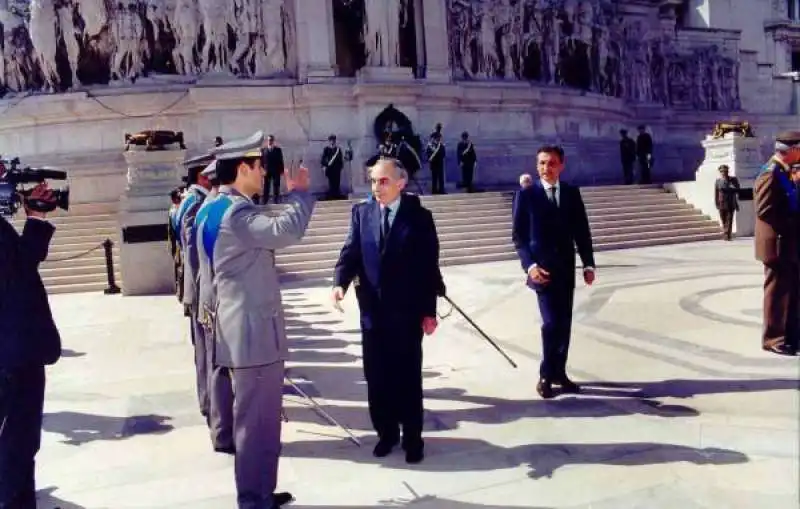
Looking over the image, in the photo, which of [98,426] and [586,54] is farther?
[586,54]

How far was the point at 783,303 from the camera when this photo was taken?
6484 millimetres

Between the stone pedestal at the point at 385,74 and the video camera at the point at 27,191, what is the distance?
51.6 ft

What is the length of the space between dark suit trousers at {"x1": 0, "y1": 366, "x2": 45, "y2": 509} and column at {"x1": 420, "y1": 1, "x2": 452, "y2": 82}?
1975 cm

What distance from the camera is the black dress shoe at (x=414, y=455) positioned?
169 inches

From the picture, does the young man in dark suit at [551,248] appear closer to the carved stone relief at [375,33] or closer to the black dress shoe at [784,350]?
the black dress shoe at [784,350]

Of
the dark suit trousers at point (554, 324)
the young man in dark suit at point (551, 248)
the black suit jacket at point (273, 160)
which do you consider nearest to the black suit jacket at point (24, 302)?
the young man in dark suit at point (551, 248)

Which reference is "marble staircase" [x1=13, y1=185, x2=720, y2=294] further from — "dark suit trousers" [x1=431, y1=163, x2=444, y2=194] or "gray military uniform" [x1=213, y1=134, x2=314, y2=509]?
"gray military uniform" [x1=213, y1=134, x2=314, y2=509]

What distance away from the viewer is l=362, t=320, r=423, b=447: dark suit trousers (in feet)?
14.2

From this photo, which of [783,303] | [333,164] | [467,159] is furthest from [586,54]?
[783,303]

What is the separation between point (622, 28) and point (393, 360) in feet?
95.5

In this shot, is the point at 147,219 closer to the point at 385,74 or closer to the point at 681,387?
the point at 681,387

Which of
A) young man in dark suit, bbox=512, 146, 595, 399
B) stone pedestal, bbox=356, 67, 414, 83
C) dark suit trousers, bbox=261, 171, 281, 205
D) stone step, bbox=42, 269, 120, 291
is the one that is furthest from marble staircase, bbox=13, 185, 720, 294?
young man in dark suit, bbox=512, 146, 595, 399

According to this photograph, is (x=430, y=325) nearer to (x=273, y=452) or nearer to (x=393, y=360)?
(x=393, y=360)

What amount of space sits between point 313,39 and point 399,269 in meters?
18.2
